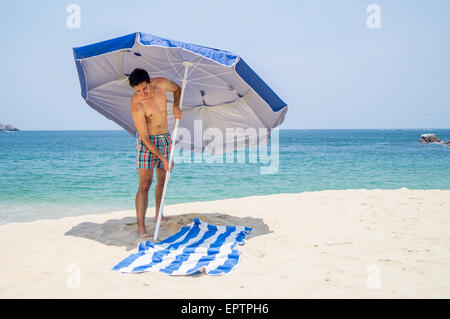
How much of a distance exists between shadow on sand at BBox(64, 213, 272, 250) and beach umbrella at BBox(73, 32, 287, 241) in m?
0.47

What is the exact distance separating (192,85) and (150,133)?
1.09 meters

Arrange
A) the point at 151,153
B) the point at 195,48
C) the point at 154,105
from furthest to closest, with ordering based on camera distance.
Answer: the point at 151,153
the point at 154,105
the point at 195,48

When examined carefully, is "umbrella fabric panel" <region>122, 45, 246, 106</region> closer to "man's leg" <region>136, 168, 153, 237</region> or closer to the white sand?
"man's leg" <region>136, 168, 153, 237</region>

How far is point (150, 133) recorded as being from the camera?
14.0 feet

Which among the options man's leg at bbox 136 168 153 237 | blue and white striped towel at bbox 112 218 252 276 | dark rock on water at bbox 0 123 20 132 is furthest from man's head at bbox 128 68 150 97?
dark rock on water at bbox 0 123 20 132

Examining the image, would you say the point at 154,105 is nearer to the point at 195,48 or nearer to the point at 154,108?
the point at 154,108

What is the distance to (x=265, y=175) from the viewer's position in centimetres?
1421

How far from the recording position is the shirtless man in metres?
3.94

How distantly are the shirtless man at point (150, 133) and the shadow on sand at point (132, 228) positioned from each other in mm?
261

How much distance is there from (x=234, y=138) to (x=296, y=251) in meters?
2.29

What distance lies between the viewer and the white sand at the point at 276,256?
8.74 ft

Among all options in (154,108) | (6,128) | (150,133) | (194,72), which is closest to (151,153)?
(150,133)

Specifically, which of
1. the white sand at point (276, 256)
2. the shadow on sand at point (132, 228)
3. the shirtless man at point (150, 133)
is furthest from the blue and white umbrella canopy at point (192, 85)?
the white sand at point (276, 256)
